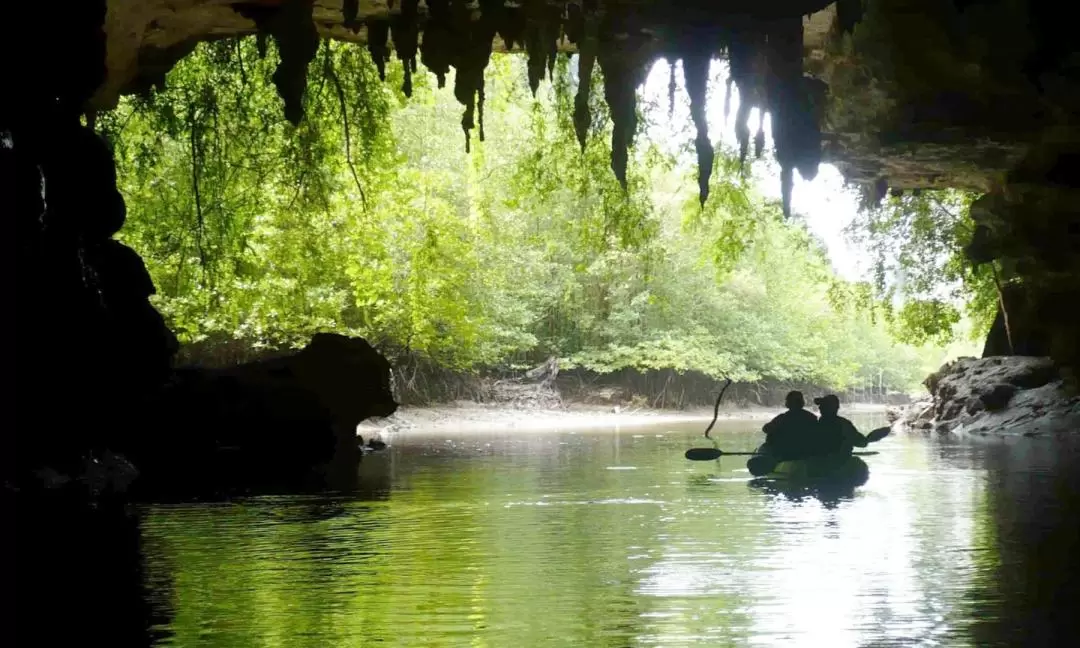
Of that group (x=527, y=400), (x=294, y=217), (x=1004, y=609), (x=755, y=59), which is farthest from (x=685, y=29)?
(x=527, y=400)

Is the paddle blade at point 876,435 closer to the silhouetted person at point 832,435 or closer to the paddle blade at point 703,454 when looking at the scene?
the silhouetted person at point 832,435

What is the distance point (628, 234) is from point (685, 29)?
7.27m

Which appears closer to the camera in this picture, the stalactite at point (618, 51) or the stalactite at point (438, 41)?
the stalactite at point (618, 51)

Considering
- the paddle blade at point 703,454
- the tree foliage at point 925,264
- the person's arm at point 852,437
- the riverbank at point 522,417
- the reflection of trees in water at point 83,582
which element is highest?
the tree foliage at point 925,264

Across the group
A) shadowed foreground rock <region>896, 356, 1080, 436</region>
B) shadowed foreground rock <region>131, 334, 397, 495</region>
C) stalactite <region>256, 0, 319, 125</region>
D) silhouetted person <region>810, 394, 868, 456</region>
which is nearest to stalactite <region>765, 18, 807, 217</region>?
silhouetted person <region>810, 394, 868, 456</region>

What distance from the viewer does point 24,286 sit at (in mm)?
13008

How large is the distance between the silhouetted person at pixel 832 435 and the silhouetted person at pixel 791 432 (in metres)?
0.11

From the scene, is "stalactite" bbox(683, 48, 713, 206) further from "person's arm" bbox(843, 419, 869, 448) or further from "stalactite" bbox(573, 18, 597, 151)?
"person's arm" bbox(843, 419, 869, 448)

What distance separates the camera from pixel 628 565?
7.82 meters

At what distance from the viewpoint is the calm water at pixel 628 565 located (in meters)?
5.68

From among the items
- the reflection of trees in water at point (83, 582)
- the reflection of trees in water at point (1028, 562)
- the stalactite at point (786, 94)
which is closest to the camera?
the reflection of trees in water at point (1028, 562)

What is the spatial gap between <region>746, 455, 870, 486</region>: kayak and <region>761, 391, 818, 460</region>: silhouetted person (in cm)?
18

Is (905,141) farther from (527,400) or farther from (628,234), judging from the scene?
(527,400)

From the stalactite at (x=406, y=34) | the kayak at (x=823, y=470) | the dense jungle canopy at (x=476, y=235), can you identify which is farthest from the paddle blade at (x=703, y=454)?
the stalactite at (x=406, y=34)
